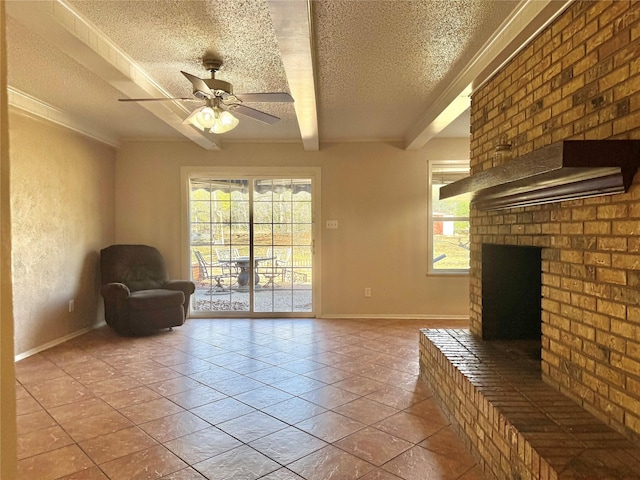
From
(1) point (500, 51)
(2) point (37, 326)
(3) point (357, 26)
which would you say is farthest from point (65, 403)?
(1) point (500, 51)

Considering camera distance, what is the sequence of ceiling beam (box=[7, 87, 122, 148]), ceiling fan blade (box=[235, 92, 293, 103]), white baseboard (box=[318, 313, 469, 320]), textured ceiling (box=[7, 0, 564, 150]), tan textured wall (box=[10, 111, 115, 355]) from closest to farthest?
textured ceiling (box=[7, 0, 564, 150]), ceiling fan blade (box=[235, 92, 293, 103]), ceiling beam (box=[7, 87, 122, 148]), tan textured wall (box=[10, 111, 115, 355]), white baseboard (box=[318, 313, 469, 320])

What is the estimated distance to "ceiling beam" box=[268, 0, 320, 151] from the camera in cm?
198

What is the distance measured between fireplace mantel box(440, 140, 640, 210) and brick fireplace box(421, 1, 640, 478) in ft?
0.27

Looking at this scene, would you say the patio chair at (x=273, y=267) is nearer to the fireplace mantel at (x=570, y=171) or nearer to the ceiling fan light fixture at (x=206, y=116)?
the ceiling fan light fixture at (x=206, y=116)

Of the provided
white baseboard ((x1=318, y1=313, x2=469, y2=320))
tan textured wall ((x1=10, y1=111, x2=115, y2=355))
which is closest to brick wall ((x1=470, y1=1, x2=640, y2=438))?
white baseboard ((x1=318, y1=313, x2=469, y2=320))

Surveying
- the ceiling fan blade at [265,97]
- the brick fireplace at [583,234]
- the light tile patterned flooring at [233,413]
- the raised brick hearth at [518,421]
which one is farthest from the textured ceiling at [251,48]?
the light tile patterned flooring at [233,413]

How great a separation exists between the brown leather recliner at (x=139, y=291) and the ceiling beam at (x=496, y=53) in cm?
348

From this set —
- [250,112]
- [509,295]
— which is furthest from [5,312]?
[509,295]

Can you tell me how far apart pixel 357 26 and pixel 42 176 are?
3526mm

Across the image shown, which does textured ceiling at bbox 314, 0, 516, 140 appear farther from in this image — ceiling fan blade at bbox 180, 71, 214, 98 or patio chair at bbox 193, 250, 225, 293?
patio chair at bbox 193, 250, 225, 293

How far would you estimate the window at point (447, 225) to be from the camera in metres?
5.42

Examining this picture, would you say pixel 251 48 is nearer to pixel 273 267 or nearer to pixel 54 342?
pixel 273 267

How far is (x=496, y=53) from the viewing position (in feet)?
8.24

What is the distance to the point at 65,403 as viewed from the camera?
2748 millimetres
